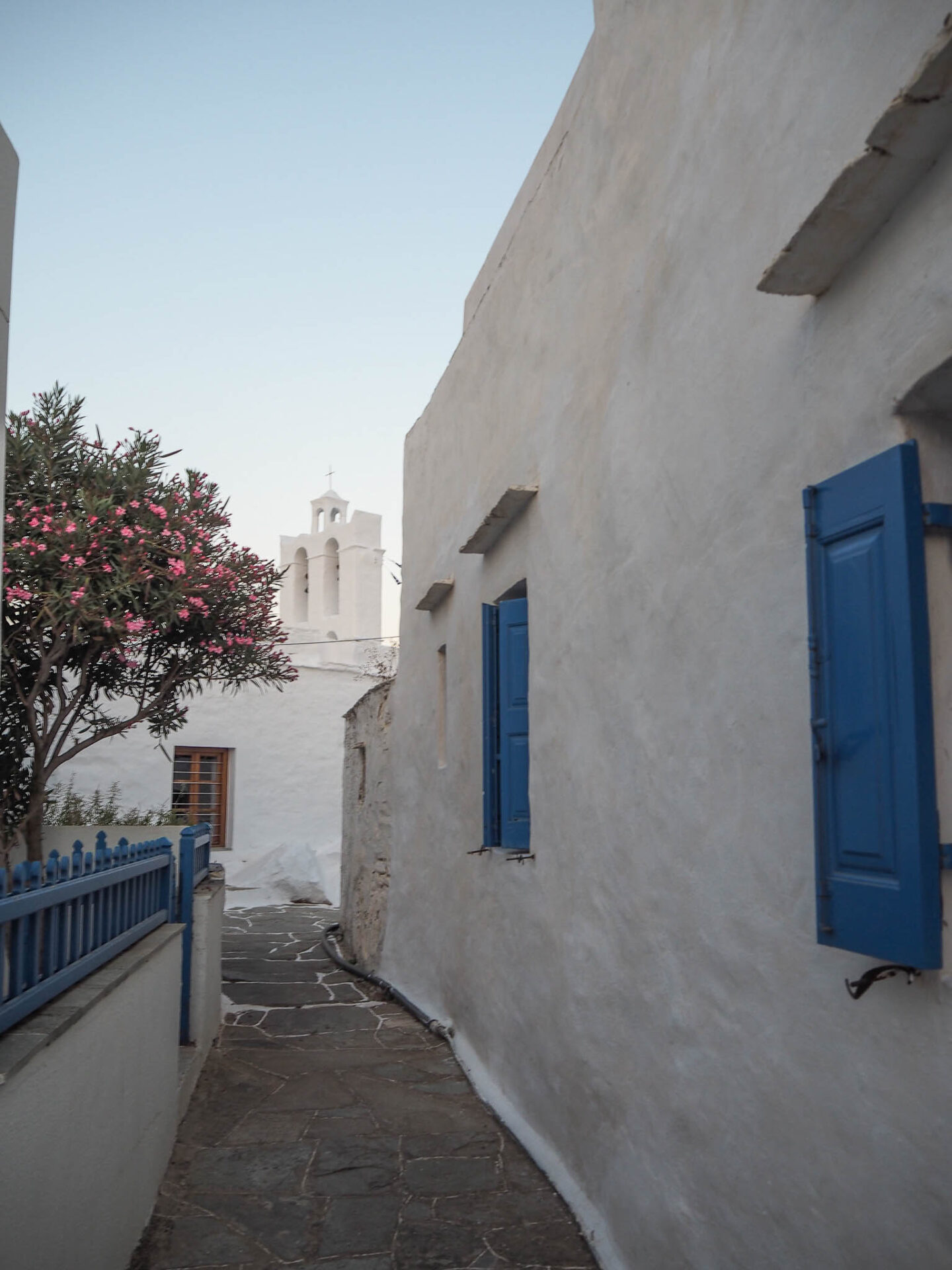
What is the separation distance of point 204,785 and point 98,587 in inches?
341

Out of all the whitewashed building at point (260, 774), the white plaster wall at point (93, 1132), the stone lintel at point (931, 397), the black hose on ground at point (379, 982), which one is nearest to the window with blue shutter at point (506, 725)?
the black hose on ground at point (379, 982)

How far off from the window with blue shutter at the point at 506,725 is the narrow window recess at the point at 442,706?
Result: 1.51 m

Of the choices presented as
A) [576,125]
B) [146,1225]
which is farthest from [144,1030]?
[576,125]

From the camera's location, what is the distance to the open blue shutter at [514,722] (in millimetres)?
5473

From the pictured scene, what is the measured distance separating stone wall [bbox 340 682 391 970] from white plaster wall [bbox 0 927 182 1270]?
4481 millimetres

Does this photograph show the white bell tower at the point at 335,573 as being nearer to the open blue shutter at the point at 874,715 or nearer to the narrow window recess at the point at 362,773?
the narrow window recess at the point at 362,773

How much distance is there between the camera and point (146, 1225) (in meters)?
3.85

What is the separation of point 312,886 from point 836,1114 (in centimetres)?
1288

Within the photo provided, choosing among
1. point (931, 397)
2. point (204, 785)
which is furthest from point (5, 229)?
point (204, 785)

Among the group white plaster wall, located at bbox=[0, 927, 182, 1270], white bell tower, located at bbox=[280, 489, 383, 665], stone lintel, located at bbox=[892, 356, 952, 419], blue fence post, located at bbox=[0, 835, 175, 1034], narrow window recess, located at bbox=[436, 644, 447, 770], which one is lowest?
white plaster wall, located at bbox=[0, 927, 182, 1270]

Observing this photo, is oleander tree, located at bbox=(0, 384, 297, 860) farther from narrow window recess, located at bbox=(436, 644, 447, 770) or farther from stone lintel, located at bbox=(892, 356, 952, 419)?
stone lintel, located at bbox=(892, 356, 952, 419)

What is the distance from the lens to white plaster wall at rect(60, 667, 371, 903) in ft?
47.8

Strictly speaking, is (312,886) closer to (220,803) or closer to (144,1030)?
(220,803)

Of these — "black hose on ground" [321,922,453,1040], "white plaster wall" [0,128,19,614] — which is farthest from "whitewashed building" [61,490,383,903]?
"white plaster wall" [0,128,19,614]
